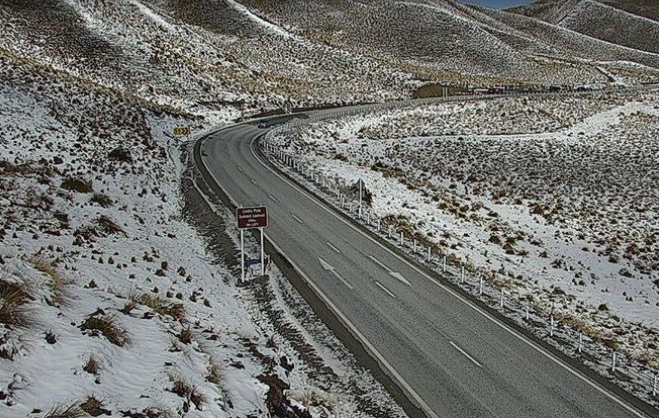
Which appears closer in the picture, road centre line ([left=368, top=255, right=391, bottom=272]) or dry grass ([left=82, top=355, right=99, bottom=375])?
dry grass ([left=82, top=355, right=99, bottom=375])

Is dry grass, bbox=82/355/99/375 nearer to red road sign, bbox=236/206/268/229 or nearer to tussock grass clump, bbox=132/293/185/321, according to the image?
tussock grass clump, bbox=132/293/185/321

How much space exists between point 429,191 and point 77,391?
30482 mm

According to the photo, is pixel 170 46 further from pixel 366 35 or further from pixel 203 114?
pixel 366 35

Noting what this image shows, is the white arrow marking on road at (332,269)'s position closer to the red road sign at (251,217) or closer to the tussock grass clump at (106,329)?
the red road sign at (251,217)

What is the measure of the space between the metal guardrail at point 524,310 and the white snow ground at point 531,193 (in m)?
1.19

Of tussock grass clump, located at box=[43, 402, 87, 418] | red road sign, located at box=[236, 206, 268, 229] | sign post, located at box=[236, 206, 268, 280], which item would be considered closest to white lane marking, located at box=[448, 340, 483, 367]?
sign post, located at box=[236, 206, 268, 280]

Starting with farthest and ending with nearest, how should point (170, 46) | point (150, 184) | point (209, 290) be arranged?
point (170, 46), point (150, 184), point (209, 290)

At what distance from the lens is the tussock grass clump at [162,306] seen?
1358 centimetres

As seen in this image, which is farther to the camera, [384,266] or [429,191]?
[429,191]

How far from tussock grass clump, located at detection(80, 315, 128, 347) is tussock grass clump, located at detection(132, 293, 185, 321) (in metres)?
2.34

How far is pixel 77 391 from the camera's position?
27.8 ft

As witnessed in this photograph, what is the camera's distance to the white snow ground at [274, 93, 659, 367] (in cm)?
2334

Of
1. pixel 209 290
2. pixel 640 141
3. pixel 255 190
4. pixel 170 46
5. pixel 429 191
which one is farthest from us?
pixel 170 46

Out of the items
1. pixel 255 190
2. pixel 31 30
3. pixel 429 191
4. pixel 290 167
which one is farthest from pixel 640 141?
pixel 31 30
